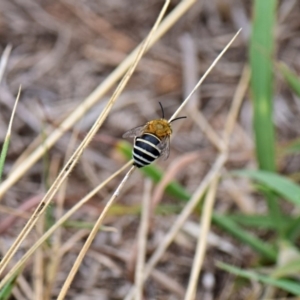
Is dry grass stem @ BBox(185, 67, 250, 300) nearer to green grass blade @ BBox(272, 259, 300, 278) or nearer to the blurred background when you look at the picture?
the blurred background

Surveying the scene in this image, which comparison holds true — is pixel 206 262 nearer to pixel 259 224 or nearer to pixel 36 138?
pixel 259 224

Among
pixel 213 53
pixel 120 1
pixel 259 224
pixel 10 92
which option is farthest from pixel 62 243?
pixel 120 1

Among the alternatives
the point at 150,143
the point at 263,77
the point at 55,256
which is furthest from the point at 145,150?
the point at 263,77

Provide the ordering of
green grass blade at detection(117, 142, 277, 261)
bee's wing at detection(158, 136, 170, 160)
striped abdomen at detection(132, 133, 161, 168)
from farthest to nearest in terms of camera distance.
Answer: green grass blade at detection(117, 142, 277, 261), bee's wing at detection(158, 136, 170, 160), striped abdomen at detection(132, 133, 161, 168)

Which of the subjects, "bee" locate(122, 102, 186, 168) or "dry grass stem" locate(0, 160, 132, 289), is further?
"bee" locate(122, 102, 186, 168)

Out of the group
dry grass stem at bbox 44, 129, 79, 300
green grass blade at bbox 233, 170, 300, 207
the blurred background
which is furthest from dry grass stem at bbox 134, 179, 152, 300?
green grass blade at bbox 233, 170, 300, 207

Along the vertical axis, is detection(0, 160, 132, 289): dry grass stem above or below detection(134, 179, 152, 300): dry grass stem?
below

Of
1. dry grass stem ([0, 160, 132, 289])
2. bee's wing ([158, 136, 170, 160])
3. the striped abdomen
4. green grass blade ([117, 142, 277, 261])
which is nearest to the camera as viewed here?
dry grass stem ([0, 160, 132, 289])

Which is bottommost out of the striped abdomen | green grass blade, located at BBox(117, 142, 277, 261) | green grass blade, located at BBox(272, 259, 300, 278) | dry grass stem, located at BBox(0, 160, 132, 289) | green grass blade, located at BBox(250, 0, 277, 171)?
dry grass stem, located at BBox(0, 160, 132, 289)
